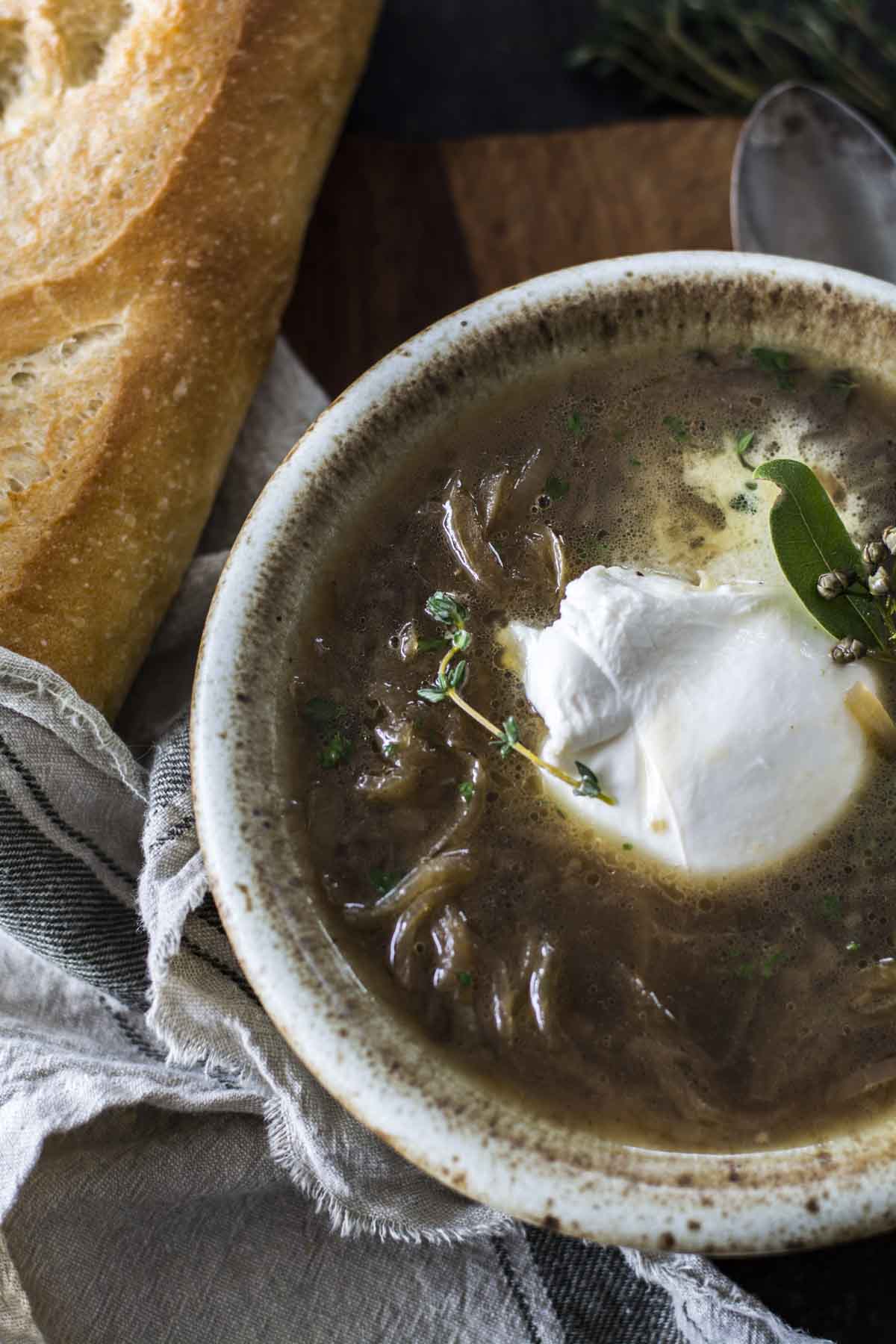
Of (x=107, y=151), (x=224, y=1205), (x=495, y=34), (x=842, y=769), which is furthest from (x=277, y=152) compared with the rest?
(x=224, y=1205)

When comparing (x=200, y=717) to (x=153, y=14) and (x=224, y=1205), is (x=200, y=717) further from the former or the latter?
(x=153, y=14)

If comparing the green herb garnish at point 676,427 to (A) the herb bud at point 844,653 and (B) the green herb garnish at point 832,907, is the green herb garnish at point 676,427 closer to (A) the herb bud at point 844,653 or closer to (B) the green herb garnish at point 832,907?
(A) the herb bud at point 844,653

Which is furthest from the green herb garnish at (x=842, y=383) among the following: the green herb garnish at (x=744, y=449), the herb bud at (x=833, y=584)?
the herb bud at (x=833, y=584)

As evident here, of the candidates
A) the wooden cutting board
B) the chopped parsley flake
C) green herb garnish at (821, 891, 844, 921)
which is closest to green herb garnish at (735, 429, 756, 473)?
the chopped parsley flake

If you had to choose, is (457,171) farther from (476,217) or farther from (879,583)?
(879,583)

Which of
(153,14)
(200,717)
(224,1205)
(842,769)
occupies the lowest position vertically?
(224,1205)

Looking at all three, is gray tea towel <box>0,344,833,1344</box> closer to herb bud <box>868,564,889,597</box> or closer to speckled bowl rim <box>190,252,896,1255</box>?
speckled bowl rim <box>190,252,896,1255</box>
